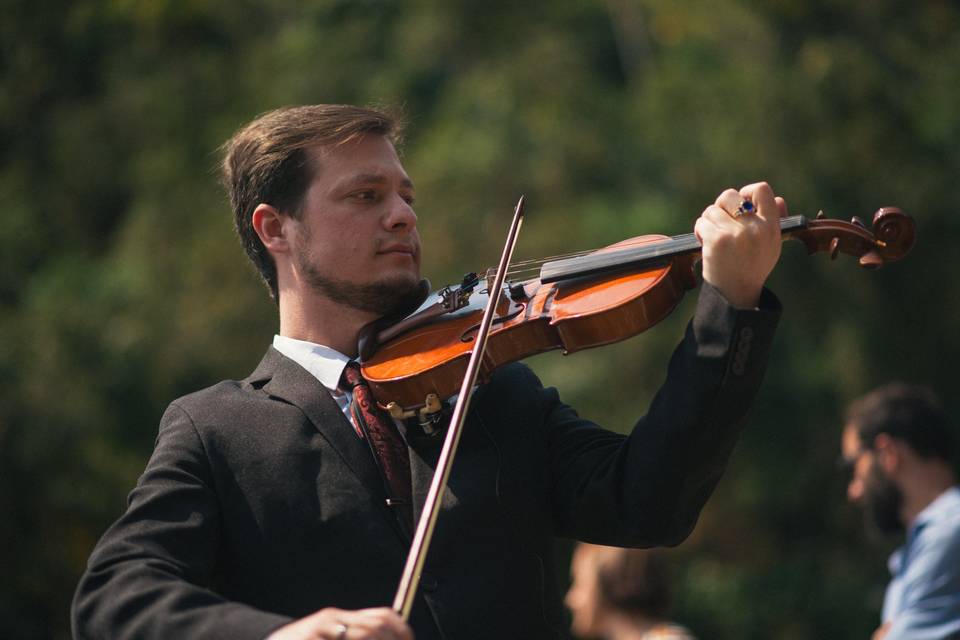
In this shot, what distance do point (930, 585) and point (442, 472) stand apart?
115 inches

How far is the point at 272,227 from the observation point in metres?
3.18

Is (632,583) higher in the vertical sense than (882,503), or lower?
higher

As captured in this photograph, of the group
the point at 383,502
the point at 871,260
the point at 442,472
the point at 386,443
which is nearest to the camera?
the point at 442,472

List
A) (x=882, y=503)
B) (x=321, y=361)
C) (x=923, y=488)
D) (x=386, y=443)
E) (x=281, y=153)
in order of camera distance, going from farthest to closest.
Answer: (x=882, y=503) → (x=923, y=488) → (x=281, y=153) → (x=321, y=361) → (x=386, y=443)

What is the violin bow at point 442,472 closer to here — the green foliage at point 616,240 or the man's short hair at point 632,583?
the man's short hair at point 632,583

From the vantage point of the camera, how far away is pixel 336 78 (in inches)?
685

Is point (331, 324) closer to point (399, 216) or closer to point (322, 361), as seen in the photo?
point (322, 361)

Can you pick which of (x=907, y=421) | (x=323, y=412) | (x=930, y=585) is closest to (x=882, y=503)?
(x=907, y=421)

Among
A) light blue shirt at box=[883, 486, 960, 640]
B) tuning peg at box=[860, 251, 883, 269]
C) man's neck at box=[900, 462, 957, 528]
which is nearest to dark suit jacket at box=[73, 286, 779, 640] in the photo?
tuning peg at box=[860, 251, 883, 269]

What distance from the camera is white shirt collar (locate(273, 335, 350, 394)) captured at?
292 centimetres

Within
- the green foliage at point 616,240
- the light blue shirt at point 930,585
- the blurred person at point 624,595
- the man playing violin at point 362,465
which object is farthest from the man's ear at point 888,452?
the green foliage at point 616,240

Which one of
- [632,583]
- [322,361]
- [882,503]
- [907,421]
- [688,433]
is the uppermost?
[322,361]

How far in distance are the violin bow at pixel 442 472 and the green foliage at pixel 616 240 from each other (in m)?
9.51

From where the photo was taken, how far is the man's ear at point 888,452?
5.14 meters
